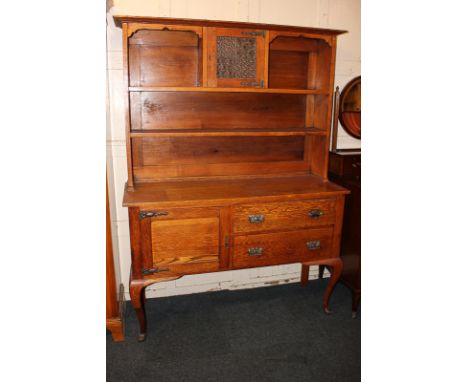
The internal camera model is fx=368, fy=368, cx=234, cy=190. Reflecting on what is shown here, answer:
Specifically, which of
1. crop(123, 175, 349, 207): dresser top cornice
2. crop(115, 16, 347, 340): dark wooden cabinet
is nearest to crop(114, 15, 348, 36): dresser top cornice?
crop(115, 16, 347, 340): dark wooden cabinet

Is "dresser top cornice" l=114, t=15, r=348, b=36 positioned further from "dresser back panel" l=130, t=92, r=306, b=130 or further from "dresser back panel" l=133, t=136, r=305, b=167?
"dresser back panel" l=133, t=136, r=305, b=167

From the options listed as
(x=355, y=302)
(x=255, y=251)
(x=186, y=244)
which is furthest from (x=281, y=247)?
(x=355, y=302)

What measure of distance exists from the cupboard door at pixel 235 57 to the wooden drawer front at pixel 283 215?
810 millimetres

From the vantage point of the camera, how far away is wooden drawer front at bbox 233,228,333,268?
2.37 metres

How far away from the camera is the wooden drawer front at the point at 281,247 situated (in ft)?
7.78

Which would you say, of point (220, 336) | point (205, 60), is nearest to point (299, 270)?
point (220, 336)

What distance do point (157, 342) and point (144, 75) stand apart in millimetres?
1820

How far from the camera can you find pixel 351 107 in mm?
3113

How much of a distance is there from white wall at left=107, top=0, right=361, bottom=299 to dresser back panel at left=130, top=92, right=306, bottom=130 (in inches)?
7.3

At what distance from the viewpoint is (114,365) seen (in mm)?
2234

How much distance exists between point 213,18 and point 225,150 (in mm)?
945

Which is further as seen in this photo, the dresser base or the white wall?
the white wall

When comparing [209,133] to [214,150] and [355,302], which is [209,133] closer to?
[214,150]
